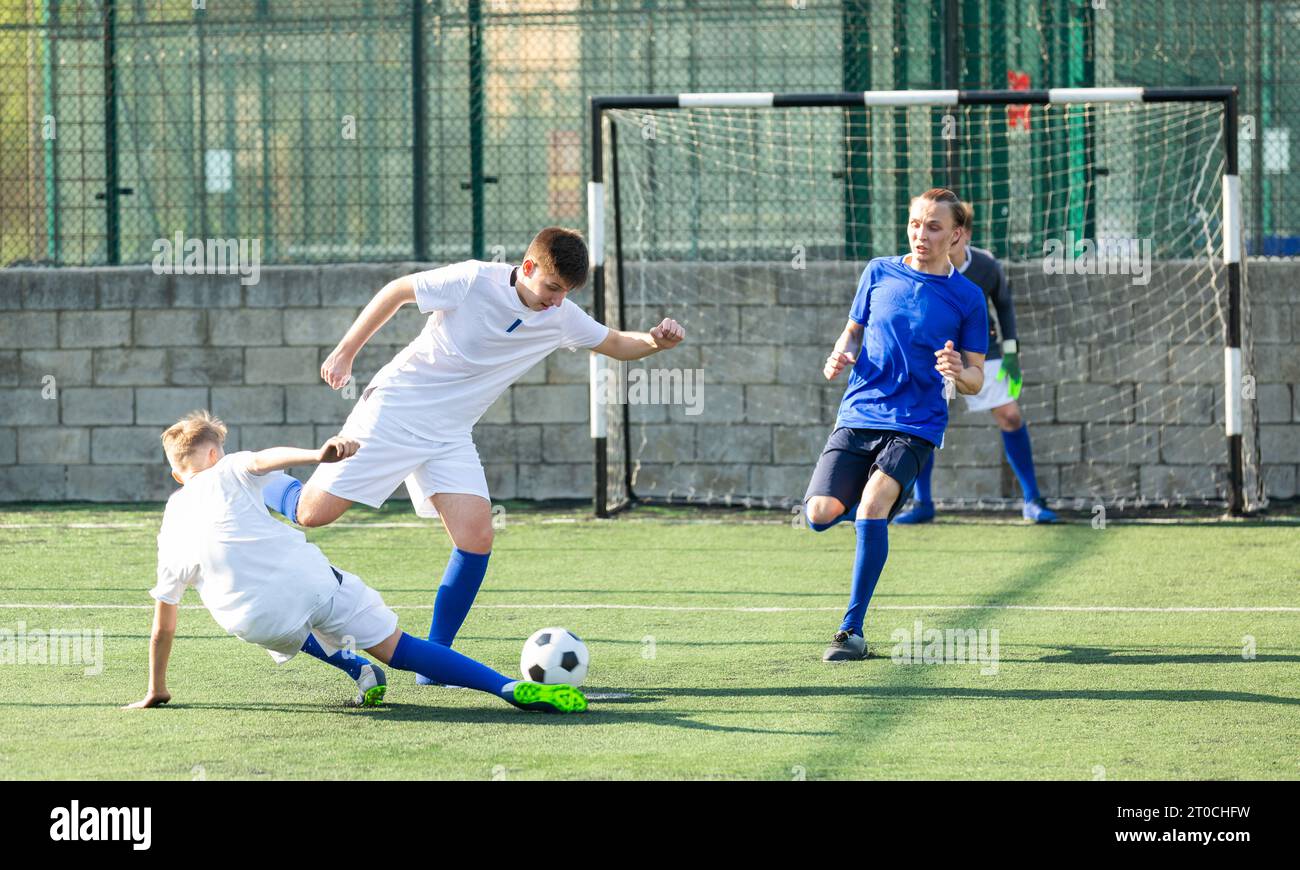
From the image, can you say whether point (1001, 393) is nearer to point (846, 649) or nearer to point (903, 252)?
point (903, 252)

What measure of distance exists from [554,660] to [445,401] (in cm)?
A: 102

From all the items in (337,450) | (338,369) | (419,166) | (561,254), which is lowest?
(337,450)

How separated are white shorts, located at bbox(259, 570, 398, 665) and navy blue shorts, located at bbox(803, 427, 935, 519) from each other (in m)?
1.85

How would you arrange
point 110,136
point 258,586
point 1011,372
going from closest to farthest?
point 258,586
point 1011,372
point 110,136

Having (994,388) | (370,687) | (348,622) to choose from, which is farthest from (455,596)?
(994,388)

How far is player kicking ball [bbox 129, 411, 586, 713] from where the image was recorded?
525cm

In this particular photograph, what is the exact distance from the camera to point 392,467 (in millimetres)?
5945

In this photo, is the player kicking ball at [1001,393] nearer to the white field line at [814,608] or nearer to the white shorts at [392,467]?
the white field line at [814,608]

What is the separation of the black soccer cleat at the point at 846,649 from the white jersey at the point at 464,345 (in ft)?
4.67

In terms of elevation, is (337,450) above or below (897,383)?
below

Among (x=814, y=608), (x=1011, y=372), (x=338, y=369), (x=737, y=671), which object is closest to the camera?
(x=338, y=369)

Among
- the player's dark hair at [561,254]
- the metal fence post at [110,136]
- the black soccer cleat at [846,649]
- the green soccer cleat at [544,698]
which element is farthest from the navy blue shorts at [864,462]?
the metal fence post at [110,136]

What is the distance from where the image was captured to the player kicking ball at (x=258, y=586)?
5.25m
